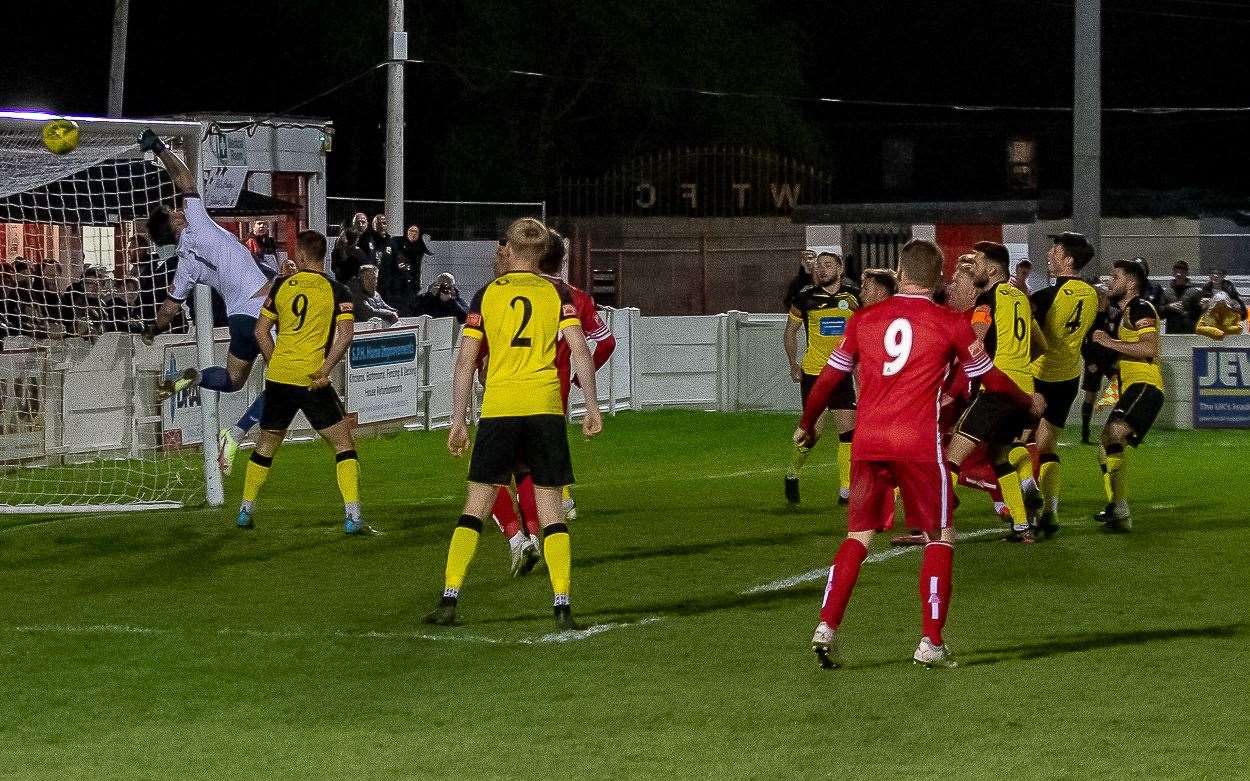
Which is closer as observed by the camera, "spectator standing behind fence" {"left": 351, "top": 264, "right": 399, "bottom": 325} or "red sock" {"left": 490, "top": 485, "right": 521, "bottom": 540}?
"red sock" {"left": 490, "top": 485, "right": 521, "bottom": 540}

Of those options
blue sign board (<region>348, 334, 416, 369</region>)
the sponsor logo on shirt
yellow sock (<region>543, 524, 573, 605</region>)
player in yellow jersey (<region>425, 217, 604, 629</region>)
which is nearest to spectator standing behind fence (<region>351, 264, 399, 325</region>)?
blue sign board (<region>348, 334, 416, 369</region>)

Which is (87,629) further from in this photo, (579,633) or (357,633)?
(579,633)

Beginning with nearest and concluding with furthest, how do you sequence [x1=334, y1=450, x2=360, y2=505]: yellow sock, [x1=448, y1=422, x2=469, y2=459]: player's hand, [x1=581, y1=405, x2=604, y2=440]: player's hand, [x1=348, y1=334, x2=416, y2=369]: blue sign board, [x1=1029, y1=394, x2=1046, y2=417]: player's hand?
[x1=448, y1=422, x2=469, y2=459]: player's hand < [x1=581, y1=405, x2=604, y2=440]: player's hand < [x1=1029, y1=394, x2=1046, y2=417]: player's hand < [x1=334, y1=450, x2=360, y2=505]: yellow sock < [x1=348, y1=334, x2=416, y2=369]: blue sign board

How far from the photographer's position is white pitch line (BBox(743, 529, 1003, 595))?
10844mm

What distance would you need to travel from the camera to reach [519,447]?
363 inches

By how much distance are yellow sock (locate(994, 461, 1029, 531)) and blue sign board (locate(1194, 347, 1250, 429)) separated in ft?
35.2

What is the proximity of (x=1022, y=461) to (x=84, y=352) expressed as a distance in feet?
30.2

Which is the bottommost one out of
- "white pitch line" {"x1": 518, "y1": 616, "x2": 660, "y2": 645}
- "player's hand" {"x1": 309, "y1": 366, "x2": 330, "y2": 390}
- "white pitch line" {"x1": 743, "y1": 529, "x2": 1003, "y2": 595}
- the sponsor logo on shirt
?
"white pitch line" {"x1": 518, "y1": 616, "x2": 660, "y2": 645}

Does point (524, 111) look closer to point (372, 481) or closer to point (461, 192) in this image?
point (461, 192)

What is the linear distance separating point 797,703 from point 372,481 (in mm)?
10008

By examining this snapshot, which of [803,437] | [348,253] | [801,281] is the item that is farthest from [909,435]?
[348,253]

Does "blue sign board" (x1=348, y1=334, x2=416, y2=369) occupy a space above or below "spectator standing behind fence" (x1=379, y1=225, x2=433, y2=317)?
below

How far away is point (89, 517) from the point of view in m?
14.3

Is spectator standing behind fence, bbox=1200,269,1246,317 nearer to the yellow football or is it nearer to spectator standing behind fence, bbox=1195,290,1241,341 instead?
spectator standing behind fence, bbox=1195,290,1241,341
